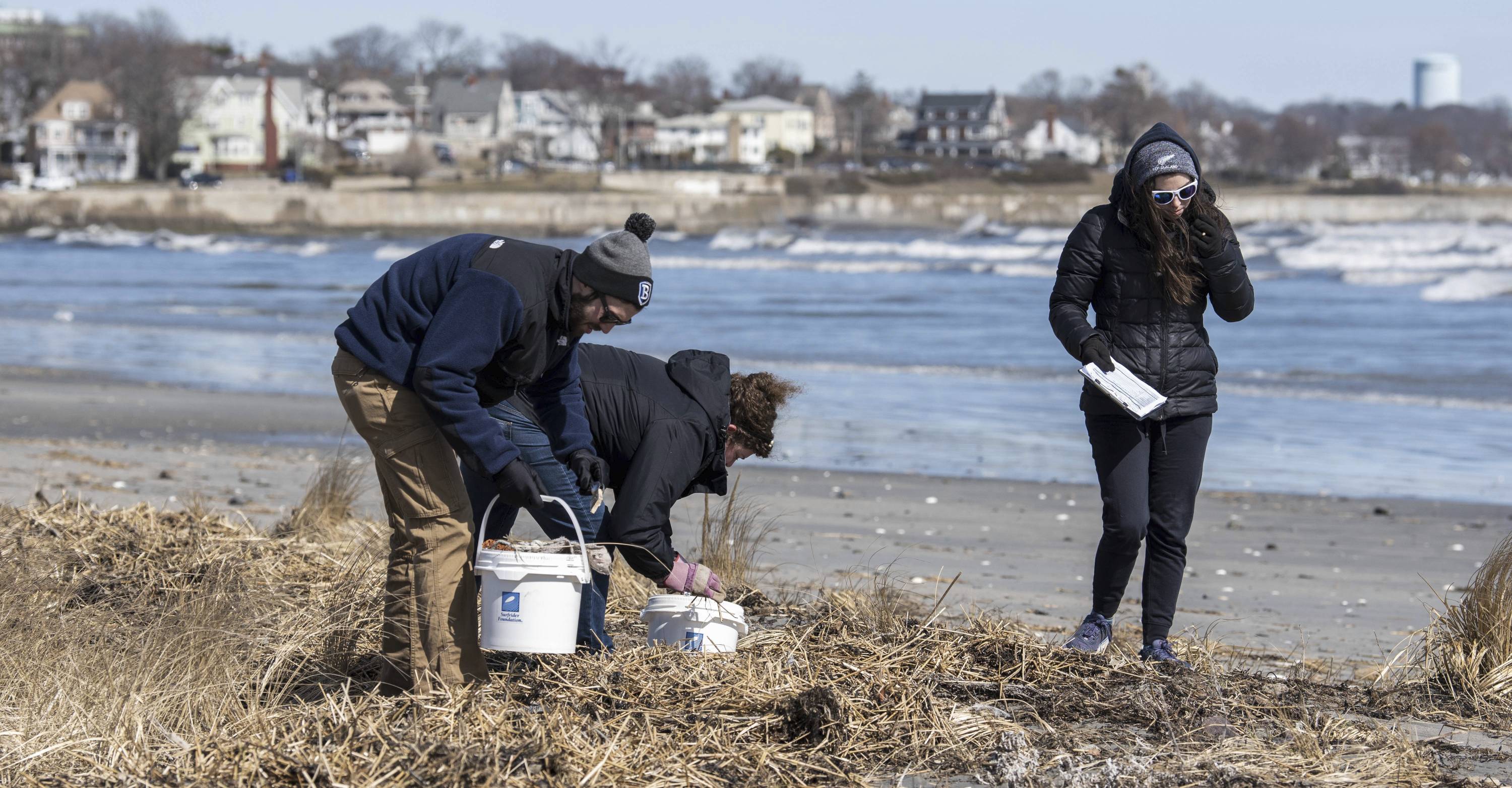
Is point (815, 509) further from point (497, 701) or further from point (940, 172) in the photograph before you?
point (940, 172)

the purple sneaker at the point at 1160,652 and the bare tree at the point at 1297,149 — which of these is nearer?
the purple sneaker at the point at 1160,652

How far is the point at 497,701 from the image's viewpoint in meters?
3.69

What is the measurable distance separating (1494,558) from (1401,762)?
1285mm

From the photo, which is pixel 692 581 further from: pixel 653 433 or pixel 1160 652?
pixel 1160 652

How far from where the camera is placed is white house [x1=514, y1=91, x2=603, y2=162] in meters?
100

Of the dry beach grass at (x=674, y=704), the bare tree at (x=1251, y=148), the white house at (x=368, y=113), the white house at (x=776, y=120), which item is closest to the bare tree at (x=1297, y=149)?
the bare tree at (x=1251, y=148)

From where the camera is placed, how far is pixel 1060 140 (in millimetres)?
117062

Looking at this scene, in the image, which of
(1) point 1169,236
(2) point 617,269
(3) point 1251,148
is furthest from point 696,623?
(3) point 1251,148

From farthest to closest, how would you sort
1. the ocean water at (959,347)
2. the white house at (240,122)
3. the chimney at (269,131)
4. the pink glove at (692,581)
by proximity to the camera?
the white house at (240,122), the chimney at (269,131), the ocean water at (959,347), the pink glove at (692,581)

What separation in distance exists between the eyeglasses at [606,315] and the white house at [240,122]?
89183 mm

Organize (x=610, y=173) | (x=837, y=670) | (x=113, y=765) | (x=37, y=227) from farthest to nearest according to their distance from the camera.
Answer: (x=610, y=173), (x=37, y=227), (x=837, y=670), (x=113, y=765)

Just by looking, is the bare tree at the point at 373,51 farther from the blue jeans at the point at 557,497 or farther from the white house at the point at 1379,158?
the blue jeans at the point at 557,497

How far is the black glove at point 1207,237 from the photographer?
4383 millimetres

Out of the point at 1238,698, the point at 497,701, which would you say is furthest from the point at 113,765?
the point at 1238,698
